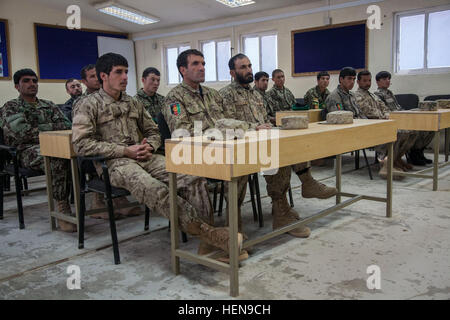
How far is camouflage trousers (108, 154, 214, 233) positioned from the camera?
2.16 meters

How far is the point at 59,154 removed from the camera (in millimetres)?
2748

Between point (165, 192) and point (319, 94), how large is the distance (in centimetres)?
424

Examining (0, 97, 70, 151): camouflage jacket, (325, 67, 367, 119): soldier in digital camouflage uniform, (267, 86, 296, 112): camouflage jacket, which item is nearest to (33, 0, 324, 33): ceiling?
(267, 86, 296, 112): camouflage jacket

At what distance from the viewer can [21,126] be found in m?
3.39

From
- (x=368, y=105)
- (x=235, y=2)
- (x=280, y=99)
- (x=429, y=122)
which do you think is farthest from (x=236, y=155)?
(x=235, y=2)

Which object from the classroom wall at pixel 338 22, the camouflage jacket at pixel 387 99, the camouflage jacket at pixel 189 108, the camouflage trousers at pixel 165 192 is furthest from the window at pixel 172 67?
the camouflage trousers at pixel 165 192

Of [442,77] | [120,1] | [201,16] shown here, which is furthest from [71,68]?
[442,77]

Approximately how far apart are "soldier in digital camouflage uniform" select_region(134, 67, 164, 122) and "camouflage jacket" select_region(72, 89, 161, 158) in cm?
160

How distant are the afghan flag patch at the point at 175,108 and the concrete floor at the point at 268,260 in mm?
841

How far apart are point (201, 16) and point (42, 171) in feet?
21.3

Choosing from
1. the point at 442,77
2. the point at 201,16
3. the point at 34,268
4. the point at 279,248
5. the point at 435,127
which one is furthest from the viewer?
the point at 201,16

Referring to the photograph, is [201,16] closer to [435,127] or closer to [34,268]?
[435,127]
